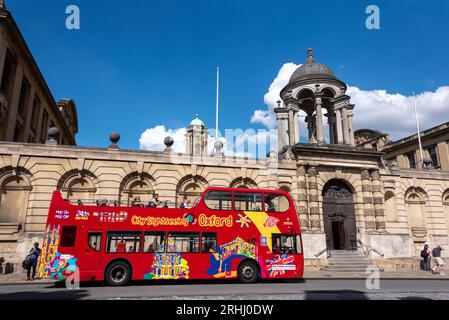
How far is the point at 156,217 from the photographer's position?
14.5 metres

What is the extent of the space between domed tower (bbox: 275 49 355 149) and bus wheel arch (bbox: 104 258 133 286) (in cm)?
1629

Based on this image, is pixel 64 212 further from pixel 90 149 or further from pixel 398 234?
pixel 398 234

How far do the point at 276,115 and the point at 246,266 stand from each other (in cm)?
1552

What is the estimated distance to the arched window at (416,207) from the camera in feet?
88.5

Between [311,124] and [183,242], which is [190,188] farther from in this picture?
[311,124]

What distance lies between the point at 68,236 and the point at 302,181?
16296 mm

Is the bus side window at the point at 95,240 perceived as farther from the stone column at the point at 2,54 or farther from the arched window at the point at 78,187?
the stone column at the point at 2,54

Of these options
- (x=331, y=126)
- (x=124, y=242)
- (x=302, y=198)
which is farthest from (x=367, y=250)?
(x=124, y=242)

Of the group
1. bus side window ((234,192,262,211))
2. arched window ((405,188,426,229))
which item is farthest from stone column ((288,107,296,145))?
bus side window ((234,192,262,211))

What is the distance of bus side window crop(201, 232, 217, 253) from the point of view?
14656 mm

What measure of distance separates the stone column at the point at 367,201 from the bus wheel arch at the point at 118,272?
59.5 ft

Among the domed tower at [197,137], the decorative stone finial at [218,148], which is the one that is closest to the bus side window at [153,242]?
the decorative stone finial at [218,148]

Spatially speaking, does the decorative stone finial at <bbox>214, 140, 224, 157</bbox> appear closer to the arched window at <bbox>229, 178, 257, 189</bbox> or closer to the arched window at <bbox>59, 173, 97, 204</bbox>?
the arched window at <bbox>229, 178, 257, 189</bbox>

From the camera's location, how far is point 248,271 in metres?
15.0
